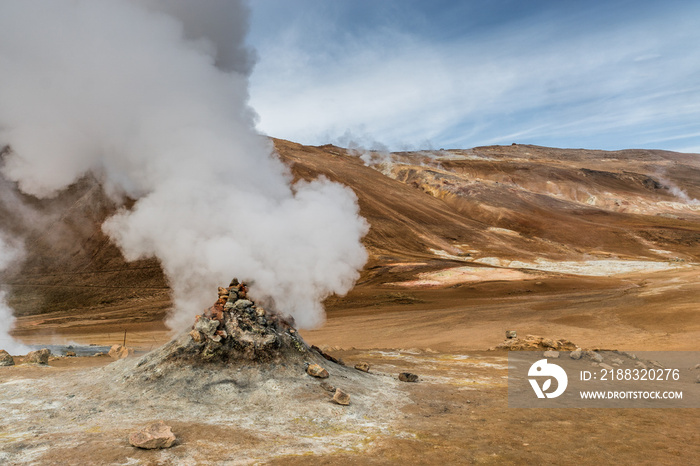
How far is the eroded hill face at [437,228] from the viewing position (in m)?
36.9

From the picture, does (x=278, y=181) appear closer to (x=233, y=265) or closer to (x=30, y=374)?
(x=233, y=265)

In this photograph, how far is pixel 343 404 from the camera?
26.5ft

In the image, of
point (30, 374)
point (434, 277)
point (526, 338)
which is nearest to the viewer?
point (30, 374)

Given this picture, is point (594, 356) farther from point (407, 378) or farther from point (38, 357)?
point (38, 357)

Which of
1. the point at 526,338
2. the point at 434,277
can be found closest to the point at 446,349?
the point at 526,338

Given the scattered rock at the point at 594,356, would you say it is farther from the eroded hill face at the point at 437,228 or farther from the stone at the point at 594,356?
the eroded hill face at the point at 437,228

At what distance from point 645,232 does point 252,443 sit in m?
74.9

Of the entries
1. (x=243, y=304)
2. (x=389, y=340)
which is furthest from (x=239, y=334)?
(x=389, y=340)

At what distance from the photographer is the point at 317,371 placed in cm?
930

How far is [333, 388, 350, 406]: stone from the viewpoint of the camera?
805cm

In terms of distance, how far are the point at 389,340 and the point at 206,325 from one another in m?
12.6

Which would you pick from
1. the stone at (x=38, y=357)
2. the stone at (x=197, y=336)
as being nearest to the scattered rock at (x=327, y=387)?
the stone at (x=197, y=336)

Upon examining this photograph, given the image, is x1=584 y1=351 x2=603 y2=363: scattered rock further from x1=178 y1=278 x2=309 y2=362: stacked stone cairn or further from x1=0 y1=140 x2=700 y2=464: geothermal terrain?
x1=178 y1=278 x2=309 y2=362: stacked stone cairn

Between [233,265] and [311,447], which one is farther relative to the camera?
[233,265]
